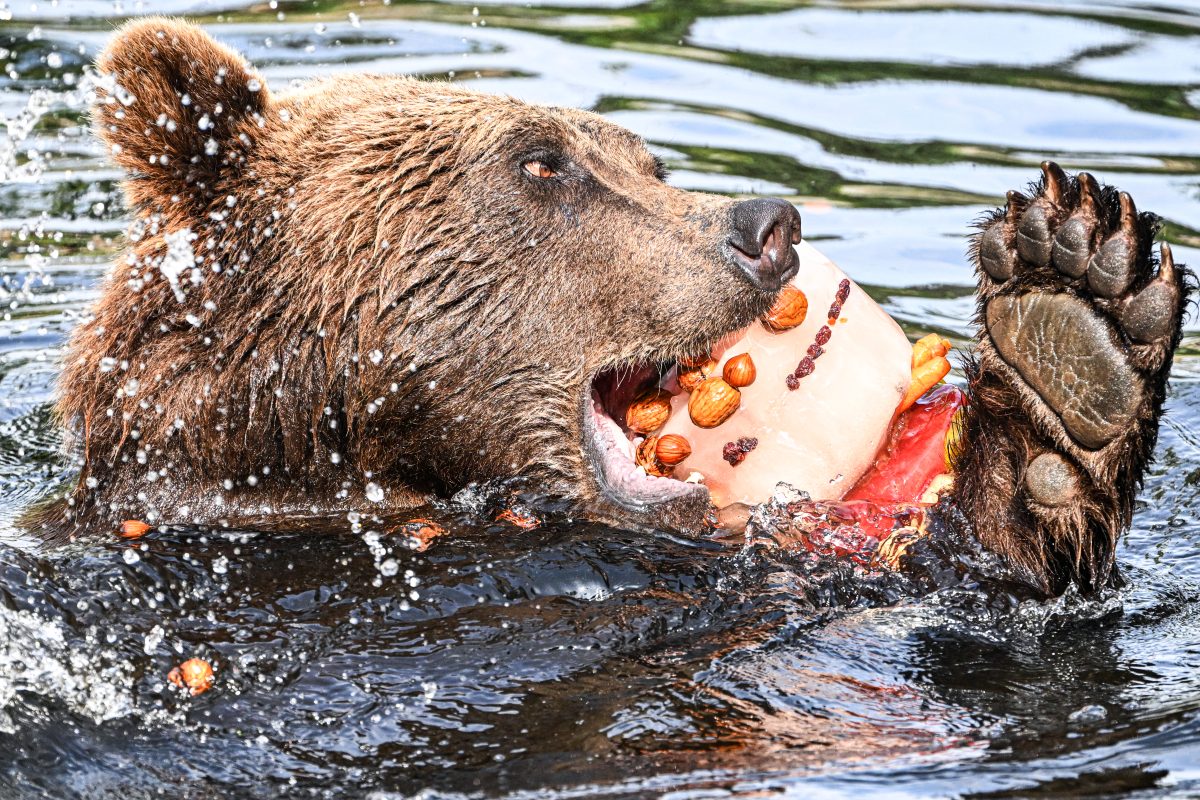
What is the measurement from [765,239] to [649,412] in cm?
81

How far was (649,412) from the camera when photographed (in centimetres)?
627

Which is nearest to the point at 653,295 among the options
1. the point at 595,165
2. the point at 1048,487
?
the point at 595,165

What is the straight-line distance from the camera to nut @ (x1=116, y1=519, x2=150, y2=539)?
18.9ft

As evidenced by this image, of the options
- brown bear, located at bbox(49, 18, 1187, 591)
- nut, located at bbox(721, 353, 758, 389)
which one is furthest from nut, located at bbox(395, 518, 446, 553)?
nut, located at bbox(721, 353, 758, 389)

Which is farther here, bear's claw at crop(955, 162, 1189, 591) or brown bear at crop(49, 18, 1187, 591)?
brown bear at crop(49, 18, 1187, 591)

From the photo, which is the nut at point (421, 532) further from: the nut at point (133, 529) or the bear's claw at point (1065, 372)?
the bear's claw at point (1065, 372)

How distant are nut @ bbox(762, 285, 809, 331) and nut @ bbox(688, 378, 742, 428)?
0.29 metres

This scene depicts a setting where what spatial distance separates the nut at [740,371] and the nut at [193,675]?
2.09m

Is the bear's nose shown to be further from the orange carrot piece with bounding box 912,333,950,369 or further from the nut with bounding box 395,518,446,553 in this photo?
the nut with bounding box 395,518,446,553

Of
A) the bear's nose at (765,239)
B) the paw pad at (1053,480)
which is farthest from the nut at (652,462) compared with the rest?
the paw pad at (1053,480)

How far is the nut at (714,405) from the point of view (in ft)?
19.4

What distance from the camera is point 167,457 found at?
586 centimetres

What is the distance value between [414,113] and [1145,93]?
7.68 meters

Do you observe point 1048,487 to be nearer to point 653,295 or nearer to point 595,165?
point 653,295
